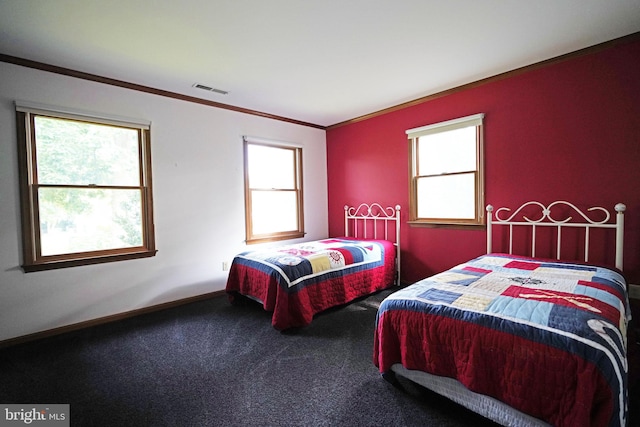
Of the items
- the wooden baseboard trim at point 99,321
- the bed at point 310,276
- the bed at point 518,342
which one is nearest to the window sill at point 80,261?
the wooden baseboard trim at point 99,321

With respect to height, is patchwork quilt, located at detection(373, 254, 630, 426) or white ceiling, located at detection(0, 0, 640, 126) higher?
white ceiling, located at detection(0, 0, 640, 126)

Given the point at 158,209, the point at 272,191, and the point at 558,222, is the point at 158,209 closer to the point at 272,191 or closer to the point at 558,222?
the point at 272,191

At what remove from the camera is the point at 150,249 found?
3.12 meters

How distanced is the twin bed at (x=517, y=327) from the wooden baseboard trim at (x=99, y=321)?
3.77ft

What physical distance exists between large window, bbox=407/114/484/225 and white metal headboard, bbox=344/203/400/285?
31 centimetres

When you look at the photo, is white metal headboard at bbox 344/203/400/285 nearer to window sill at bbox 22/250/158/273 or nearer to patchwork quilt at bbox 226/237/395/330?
patchwork quilt at bbox 226/237/395/330

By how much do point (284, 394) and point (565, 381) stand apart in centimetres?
140

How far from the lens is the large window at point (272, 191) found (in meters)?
3.93

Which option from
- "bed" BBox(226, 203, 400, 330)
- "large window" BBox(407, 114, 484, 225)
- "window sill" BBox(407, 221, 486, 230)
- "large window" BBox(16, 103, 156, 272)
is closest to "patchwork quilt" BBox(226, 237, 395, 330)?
"bed" BBox(226, 203, 400, 330)

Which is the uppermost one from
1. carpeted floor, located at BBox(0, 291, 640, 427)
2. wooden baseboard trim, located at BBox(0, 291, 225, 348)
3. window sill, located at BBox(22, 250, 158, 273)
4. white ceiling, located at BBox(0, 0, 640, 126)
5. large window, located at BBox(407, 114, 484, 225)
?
white ceiling, located at BBox(0, 0, 640, 126)

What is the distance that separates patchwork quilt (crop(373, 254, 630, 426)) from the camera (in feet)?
3.73

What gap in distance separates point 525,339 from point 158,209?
331 centimetres

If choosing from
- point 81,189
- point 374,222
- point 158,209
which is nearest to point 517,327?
point 374,222

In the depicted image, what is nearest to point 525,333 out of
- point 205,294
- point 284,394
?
point 284,394
